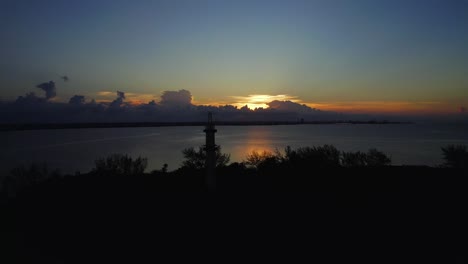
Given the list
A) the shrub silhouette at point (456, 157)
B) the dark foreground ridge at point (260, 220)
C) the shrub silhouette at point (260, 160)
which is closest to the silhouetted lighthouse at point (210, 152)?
the dark foreground ridge at point (260, 220)

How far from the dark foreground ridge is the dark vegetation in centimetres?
3

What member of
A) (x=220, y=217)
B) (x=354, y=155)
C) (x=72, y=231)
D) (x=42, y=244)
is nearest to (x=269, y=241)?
(x=220, y=217)

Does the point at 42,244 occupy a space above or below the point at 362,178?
below

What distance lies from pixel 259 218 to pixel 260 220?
129 mm

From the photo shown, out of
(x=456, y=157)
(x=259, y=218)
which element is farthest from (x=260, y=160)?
(x=259, y=218)

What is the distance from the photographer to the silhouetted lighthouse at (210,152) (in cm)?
1142

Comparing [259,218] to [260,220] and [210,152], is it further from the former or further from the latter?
[210,152]

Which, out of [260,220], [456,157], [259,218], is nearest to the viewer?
[260,220]

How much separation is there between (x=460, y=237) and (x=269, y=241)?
5.06 meters

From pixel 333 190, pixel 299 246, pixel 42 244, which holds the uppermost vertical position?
pixel 333 190

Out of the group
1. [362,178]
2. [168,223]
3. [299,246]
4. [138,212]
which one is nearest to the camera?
[299,246]

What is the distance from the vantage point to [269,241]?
29.3 feet

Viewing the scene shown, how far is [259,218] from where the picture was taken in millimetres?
10047

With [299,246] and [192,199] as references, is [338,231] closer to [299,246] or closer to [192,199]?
[299,246]
